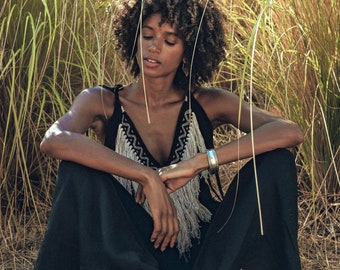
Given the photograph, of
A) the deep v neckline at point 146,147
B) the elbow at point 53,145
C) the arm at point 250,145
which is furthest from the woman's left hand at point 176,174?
the elbow at point 53,145

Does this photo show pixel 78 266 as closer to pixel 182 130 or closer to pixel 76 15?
pixel 182 130

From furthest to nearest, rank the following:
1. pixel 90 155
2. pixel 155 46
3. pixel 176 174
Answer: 1. pixel 155 46
2. pixel 176 174
3. pixel 90 155

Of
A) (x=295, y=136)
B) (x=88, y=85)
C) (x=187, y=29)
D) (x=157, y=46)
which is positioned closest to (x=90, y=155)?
(x=157, y=46)

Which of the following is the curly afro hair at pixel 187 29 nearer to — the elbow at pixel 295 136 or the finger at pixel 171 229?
the elbow at pixel 295 136

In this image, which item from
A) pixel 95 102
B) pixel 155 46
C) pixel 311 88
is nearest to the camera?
pixel 155 46

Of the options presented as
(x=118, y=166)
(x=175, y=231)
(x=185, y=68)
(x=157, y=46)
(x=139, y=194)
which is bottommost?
(x=175, y=231)

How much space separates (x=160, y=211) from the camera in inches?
115

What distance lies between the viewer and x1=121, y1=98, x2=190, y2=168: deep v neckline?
3238 mm

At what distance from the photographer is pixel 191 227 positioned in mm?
3225

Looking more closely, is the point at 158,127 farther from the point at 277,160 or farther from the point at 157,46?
the point at 277,160

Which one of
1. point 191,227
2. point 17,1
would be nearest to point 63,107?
point 17,1

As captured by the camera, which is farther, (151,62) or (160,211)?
(151,62)

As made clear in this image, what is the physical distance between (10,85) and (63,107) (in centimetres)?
26

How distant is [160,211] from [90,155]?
295 millimetres
